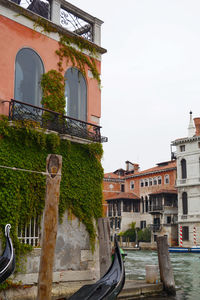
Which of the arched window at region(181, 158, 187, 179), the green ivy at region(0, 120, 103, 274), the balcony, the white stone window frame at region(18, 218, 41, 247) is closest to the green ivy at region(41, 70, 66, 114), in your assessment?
the green ivy at region(0, 120, 103, 274)

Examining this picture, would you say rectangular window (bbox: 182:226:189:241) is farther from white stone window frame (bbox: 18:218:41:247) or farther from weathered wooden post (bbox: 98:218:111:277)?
white stone window frame (bbox: 18:218:41:247)

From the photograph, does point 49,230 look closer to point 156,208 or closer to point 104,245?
point 104,245

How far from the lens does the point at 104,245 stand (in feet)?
28.4

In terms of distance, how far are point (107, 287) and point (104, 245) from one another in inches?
111

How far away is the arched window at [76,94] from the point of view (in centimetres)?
943

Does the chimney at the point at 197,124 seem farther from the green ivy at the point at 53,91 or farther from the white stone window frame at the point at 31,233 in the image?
the white stone window frame at the point at 31,233

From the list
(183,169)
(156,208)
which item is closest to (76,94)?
(183,169)

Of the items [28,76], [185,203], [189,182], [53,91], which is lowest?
[185,203]

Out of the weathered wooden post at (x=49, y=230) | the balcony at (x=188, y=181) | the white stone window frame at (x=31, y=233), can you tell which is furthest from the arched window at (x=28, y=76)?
the balcony at (x=188, y=181)

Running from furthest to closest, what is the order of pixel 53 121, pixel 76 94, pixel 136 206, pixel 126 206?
pixel 136 206 → pixel 126 206 → pixel 76 94 → pixel 53 121

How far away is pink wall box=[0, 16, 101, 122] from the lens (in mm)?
8180

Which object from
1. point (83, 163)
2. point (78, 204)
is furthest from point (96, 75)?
point (78, 204)

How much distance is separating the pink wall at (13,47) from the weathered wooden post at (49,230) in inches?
108

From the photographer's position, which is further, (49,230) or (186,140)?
(186,140)
